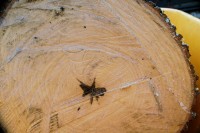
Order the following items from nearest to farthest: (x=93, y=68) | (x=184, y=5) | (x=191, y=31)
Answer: (x=93, y=68) < (x=191, y=31) < (x=184, y=5)

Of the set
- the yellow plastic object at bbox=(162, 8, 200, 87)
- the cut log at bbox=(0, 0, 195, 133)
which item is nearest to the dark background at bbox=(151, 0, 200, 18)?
the yellow plastic object at bbox=(162, 8, 200, 87)

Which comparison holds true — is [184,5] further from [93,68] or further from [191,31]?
[93,68]

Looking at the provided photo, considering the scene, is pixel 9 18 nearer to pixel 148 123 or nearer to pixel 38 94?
pixel 38 94

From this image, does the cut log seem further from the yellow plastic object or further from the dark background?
the dark background

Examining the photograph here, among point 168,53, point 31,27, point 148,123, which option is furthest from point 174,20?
point 31,27

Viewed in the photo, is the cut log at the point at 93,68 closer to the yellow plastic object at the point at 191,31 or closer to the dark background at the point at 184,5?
the yellow plastic object at the point at 191,31

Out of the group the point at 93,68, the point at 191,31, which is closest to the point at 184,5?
the point at 191,31
